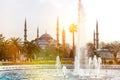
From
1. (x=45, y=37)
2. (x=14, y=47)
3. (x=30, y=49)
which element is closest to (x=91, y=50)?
(x=30, y=49)

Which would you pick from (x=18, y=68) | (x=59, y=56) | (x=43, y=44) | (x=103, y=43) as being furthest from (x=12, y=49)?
(x=103, y=43)

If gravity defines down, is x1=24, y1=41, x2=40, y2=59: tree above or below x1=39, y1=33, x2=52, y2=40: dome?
below

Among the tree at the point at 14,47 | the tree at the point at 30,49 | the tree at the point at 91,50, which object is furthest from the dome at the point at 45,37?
the tree at the point at 14,47

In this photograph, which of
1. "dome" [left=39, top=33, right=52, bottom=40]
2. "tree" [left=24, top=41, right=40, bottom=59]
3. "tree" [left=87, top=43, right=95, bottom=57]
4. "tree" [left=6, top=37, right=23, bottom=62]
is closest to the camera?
"tree" [left=6, top=37, right=23, bottom=62]

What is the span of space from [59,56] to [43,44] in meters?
21.7

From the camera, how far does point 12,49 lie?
49.2 m

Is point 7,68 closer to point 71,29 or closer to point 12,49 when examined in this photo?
point 12,49

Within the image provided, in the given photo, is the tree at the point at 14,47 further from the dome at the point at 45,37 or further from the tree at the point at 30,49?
the dome at the point at 45,37

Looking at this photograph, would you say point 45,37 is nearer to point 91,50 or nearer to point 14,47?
point 91,50

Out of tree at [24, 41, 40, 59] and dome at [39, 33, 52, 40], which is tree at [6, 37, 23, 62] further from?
dome at [39, 33, 52, 40]

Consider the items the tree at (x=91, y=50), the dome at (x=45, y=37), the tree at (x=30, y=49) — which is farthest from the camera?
the dome at (x=45, y=37)

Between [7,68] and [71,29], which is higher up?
[71,29]

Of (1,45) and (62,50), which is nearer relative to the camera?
(1,45)

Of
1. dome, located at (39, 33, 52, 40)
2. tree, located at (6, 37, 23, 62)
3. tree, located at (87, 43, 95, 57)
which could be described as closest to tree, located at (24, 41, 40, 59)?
tree, located at (6, 37, 23, 62)
